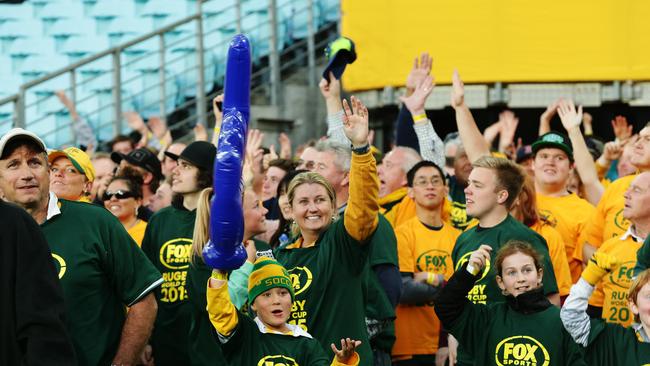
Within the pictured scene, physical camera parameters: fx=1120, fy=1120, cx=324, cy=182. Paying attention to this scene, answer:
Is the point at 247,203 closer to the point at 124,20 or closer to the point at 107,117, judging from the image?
the point at 107,117

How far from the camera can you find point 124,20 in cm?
1194

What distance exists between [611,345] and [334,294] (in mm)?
1266

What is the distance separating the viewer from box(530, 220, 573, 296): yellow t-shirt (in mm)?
5727

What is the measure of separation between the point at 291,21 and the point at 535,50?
2.86 meters

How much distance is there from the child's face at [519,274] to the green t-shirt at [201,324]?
4.47ft

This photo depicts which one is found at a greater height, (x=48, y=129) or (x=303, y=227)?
(x=48, y=129)

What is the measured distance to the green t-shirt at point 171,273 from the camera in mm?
5863

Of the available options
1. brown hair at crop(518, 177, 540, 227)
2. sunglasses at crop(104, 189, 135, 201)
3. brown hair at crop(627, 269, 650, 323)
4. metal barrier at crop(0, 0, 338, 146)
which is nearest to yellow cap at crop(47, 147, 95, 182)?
sunglasses at crop(104, 189, 135, 201)

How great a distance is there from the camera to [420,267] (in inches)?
249

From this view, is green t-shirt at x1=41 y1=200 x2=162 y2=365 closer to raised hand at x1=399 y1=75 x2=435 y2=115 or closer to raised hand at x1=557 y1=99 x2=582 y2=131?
raised hand at x1=399 y1=75 x2=435 y2=115

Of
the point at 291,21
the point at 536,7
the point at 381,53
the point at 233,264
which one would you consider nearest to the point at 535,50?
the point at 536,7

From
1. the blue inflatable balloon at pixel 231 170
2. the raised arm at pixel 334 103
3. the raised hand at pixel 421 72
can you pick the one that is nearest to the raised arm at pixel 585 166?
the raised hand at pixel 421 72

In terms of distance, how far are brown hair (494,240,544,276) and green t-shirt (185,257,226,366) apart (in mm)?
1358

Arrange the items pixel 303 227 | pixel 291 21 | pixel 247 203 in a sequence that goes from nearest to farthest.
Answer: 1. pixel 303 227
2. pixel 247 203
3. pixel 291 21
